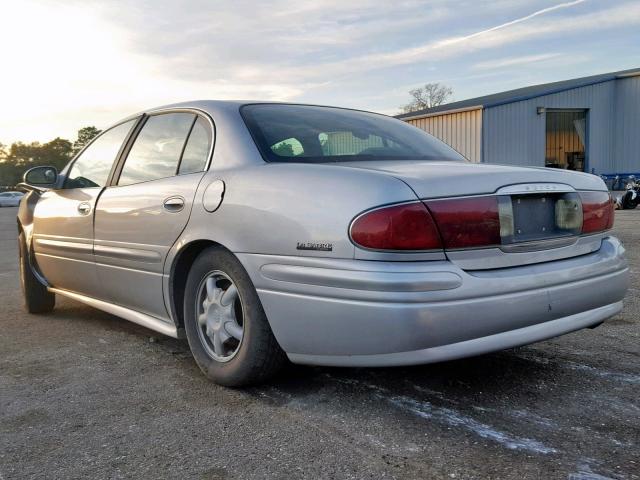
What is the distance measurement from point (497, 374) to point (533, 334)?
617 millimetres

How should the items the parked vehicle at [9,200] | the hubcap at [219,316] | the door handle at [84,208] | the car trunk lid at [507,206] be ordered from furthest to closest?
the parked vehicle at [9,200]
the door handle at [84,208]
the hubcap at [219,316]
the car trunk lid at [507,206]

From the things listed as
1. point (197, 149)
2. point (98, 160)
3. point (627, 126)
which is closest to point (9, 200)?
point (627, 126)

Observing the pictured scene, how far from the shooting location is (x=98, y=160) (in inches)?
160

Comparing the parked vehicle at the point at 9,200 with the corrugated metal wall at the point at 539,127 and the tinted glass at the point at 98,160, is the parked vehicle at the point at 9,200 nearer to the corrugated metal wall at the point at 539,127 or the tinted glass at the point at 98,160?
the corrugated metal wall at the point at 539,127

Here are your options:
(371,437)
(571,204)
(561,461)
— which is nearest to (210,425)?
(371,437)

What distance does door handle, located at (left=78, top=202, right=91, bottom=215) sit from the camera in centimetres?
381

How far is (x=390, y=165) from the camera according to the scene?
2.74 m

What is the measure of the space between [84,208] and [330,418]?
7.37ft

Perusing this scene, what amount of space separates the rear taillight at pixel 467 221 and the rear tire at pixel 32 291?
3581 millimetres

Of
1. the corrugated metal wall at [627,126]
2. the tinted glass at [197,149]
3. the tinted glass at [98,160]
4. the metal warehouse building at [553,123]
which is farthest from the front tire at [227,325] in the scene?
the corrugated metal wall at [627,126]

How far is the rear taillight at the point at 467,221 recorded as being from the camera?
2.29 meters

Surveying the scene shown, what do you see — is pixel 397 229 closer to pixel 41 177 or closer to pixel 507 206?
pixel 507 206

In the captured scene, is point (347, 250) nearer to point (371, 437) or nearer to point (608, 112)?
point (371, 437)

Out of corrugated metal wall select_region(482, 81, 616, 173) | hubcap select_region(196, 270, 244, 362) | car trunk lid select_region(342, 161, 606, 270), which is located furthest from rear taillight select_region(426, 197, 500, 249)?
corrugated metal wall select_region(482, 81, 616, 173)
